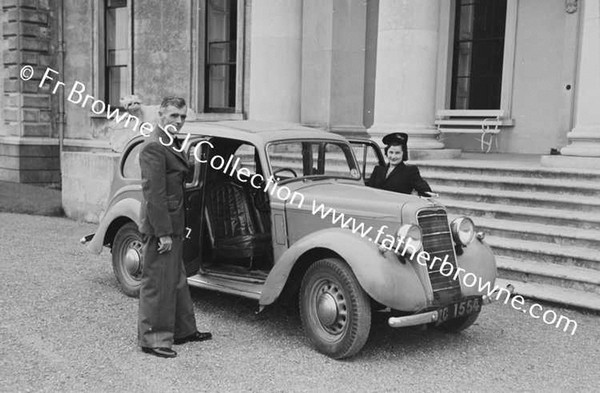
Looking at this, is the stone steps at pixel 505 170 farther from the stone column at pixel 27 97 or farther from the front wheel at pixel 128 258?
the stone column at pixel 27 97

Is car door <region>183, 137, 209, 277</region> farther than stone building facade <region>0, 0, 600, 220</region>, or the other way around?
stone building facade <region>0, 0, 600, 220</region>

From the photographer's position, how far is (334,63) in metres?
13.7

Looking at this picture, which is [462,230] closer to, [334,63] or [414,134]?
[414,134]

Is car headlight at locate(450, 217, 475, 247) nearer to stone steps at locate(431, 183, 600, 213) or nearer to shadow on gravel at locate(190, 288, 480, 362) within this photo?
shadow on gravel at locate(190, 288, 480, 362)

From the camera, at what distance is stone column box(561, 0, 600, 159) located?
8828 mm

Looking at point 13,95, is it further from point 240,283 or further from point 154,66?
point 240,283

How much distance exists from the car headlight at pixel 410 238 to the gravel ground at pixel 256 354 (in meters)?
0.73

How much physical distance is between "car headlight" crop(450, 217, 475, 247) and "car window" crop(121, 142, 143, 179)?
3286 mm

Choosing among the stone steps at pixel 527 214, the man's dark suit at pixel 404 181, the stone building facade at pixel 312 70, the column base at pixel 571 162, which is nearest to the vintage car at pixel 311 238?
the man's dark suit at pixel 404 181

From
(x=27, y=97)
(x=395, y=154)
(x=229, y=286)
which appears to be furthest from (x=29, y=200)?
(x=395, y=154)

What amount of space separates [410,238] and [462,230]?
69 centimetres

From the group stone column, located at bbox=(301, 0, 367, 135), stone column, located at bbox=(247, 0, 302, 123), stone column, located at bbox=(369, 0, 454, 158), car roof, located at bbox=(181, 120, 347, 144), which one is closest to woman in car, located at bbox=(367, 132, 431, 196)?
car roof, located at bbox=(181, 120, 347, 144)

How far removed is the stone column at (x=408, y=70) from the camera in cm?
1003

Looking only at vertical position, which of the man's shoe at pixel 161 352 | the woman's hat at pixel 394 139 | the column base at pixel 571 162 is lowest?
the man's shoe at pixel 161 352
